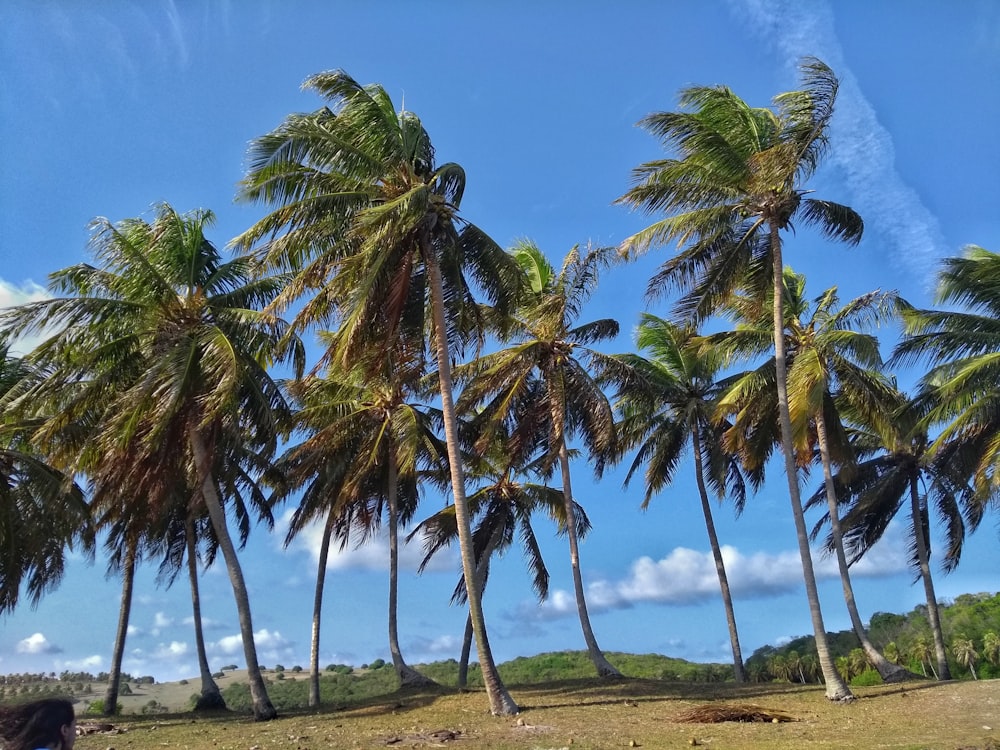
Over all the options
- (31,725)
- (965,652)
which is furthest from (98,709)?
(965,652)

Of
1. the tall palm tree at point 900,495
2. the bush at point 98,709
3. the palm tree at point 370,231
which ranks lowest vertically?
the bush at point 98,709

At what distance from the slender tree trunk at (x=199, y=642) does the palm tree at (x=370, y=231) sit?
11384mm

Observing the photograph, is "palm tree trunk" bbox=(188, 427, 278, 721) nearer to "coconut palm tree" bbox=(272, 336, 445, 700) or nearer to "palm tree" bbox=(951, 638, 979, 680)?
"coconut palm tree" bbox=(272, 336, 445, 700)

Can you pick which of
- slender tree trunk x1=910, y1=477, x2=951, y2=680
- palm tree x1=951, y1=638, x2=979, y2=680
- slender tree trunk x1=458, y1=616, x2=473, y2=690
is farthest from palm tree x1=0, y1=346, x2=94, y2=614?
palm tree x1=951, y1=638, x2=979, y2=680

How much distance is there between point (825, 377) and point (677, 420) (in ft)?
23.5

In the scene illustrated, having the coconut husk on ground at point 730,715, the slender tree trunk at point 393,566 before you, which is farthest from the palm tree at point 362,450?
the coconut husk on ground at point 730,715

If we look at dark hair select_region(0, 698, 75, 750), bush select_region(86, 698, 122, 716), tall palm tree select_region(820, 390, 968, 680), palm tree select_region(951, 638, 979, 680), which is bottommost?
palm tree select_region(951, 638, 979, 680)

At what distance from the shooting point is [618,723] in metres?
16.1

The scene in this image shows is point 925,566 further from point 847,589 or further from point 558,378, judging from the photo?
point 558,378

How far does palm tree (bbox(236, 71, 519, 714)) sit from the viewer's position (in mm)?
17656

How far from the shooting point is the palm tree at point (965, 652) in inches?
1841

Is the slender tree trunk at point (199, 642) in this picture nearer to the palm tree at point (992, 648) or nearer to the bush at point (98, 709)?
the bush at point (98, 709)

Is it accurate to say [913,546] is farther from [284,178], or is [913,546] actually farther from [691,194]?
[284,178]

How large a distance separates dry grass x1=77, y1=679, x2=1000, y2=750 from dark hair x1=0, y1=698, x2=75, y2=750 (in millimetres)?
10927
